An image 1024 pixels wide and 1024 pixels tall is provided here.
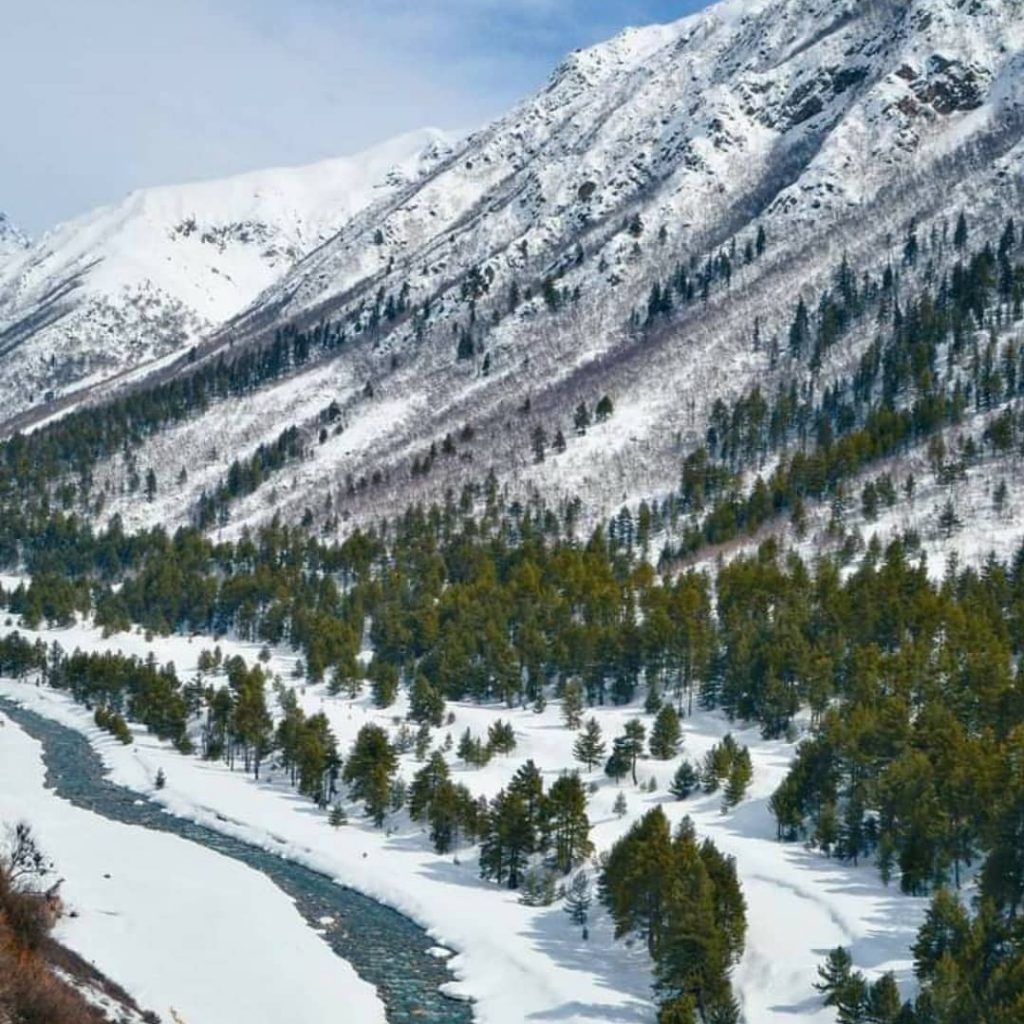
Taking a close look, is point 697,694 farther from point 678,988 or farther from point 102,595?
point 102,595

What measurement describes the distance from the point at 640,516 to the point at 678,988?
120m

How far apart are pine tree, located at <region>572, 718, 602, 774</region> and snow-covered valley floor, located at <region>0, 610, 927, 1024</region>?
1515mm

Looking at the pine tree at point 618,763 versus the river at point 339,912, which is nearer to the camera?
the river at point 339,912

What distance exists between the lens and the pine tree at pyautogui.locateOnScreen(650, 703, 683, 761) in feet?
323

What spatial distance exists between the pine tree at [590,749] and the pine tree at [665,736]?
4.52 meters

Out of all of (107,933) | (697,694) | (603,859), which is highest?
(697,694)

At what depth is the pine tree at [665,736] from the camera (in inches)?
3878

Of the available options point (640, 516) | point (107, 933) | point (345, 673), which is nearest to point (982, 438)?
point (640, 516)

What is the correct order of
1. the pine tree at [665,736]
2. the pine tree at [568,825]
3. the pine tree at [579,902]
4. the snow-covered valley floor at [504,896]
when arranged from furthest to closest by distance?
the pine tree at [665,736] < the pine tree at [568,825] < the pine tree at [579,902] < the snow-covered valley floor at [504,896]

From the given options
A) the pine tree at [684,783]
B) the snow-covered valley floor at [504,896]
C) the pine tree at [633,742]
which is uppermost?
the pine tree at [633,742]

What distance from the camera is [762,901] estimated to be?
67562 millimetres

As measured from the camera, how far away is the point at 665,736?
98625mm

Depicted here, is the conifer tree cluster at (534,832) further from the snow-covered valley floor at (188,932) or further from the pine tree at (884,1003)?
the pine tree at (884,1003)

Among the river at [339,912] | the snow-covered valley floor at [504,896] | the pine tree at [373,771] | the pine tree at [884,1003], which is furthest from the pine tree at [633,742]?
the pine tree at [884,1003]
